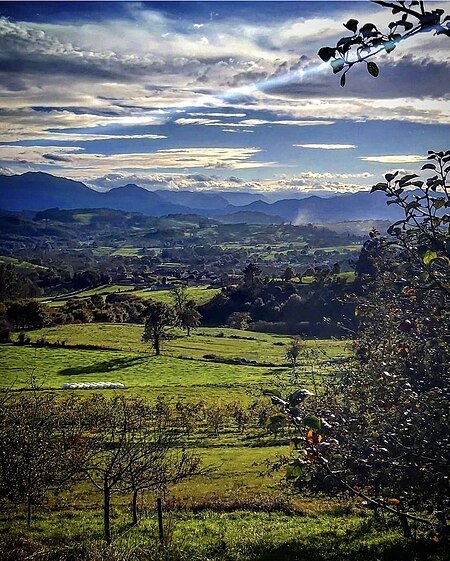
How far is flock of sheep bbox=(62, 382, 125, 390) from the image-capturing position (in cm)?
4738

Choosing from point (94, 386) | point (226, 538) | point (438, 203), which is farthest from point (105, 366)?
point (438, 203)

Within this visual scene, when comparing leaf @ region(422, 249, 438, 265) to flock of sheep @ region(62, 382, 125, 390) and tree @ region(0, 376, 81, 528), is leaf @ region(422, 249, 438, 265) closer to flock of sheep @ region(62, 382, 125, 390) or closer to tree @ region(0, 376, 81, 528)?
tree @ region(0, 376, 81, 528)

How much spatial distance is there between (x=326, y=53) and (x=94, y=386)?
48.6m

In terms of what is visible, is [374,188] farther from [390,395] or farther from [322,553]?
[322,553]

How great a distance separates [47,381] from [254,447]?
1007 inches

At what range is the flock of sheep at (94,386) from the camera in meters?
47.4

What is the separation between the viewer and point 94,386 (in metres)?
48.5

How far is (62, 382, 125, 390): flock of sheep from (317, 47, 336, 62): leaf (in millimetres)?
47542

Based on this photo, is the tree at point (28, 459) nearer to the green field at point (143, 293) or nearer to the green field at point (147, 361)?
the green field at point (147, 361)

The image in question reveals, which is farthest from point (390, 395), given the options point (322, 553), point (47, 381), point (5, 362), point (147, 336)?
point (147, 336)

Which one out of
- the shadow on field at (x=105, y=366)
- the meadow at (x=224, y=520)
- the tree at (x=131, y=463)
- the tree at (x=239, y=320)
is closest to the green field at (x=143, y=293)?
the tree at (x=239, y=320)

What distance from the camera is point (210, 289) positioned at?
132625 millimetres

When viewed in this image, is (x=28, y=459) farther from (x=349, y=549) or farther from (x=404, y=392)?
(x=404, y=392)

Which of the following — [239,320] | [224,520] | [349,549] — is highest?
[349,549]
